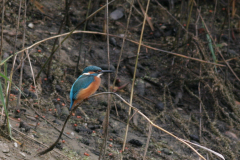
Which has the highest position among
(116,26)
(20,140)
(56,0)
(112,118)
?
(56,0)

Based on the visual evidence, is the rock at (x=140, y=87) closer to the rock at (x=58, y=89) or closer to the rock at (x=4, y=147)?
the rock at (x=58, y=89)

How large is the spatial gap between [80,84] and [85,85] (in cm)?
7

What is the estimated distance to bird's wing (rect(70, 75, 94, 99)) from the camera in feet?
12.7

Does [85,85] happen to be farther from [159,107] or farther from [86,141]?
[159,107]

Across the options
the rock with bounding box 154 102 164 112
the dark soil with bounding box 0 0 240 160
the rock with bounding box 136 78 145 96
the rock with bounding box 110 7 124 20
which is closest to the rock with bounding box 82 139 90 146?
the dark soil with bounding box 0 0 240 160

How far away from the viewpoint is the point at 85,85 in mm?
3967

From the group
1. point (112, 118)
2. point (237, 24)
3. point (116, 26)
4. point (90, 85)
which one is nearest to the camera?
point (90, 85)

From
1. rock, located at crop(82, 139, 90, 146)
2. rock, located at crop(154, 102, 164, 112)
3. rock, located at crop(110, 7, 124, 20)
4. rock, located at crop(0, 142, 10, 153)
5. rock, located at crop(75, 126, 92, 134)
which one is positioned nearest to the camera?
rock, located at crop(0, 142, 10, 153)

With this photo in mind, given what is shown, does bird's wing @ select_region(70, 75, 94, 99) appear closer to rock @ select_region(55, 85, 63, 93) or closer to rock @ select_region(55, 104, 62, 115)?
rock @ select_region(55, 104, 62, 115)

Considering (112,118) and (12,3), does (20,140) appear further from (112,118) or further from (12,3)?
(12,3)

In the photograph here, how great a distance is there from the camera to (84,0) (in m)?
6.40

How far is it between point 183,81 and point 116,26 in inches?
67.8

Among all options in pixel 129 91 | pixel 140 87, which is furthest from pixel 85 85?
pixel 140 87

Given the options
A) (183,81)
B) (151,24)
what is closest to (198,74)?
(183,81)
